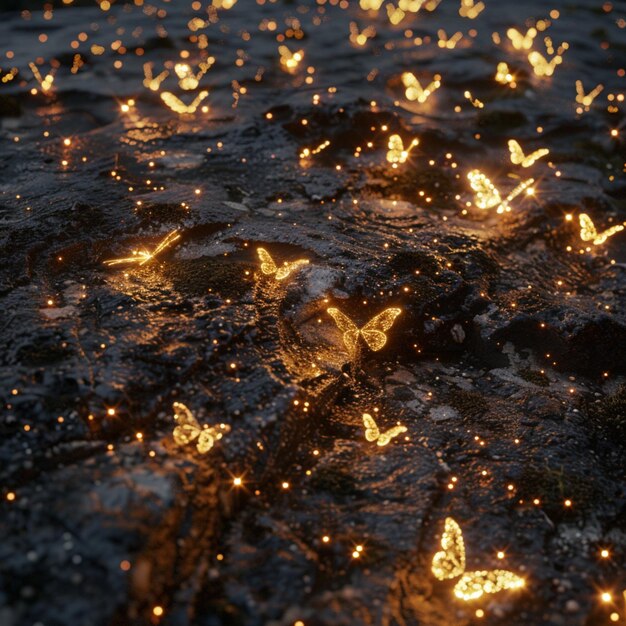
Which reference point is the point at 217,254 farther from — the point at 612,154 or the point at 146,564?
the point at 612,154

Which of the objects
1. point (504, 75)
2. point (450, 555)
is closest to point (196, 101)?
point (504, 75)

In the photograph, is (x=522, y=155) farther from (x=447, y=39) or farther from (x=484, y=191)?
(x=447, y=39)

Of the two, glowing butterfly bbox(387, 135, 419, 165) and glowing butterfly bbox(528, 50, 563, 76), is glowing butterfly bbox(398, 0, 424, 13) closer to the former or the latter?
glowing butterfly bbox(528, 50, 563, 76)

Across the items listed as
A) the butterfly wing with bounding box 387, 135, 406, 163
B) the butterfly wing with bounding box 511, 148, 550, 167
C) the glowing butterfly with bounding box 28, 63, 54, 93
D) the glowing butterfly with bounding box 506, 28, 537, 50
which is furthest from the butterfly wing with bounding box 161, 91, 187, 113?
the glowing butterfly with bounding box 506, 28, 537, 50

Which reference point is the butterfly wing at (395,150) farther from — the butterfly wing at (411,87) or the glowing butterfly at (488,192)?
the butterfly wing at (411,87)

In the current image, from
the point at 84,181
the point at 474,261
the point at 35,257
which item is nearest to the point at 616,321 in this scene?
the point at 474,261

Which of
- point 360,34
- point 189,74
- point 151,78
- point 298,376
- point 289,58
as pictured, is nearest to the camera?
point 298,376

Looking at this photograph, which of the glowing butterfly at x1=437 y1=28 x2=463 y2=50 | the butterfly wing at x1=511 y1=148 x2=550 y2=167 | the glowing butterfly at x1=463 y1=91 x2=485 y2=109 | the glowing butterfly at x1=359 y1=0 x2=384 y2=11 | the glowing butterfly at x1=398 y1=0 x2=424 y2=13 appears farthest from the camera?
the glowing butterfly at x1=359 y1=0 x2=384 y2=11
